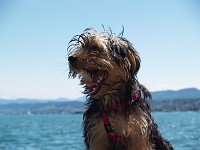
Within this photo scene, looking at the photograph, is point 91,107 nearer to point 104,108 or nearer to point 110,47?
point 104,108

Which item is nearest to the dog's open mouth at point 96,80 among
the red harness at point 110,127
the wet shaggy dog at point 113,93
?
the wet shaggy dog at point 113,93

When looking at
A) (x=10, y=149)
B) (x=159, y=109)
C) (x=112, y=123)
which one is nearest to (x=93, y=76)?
(x=112, y=123)

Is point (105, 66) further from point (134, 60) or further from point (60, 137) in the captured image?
point (60, 137)

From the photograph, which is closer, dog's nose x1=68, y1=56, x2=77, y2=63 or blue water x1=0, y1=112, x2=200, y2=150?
dog's nose x1=68, y1=56, x2=77, y2=63

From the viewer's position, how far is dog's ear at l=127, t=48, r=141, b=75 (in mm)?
6262

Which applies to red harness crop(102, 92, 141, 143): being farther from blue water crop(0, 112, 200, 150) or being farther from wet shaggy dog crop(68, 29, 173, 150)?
blue water crop(0, 112, 200, 150)

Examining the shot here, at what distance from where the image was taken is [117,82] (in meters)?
6.29

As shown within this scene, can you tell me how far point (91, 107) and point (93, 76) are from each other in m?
0.53

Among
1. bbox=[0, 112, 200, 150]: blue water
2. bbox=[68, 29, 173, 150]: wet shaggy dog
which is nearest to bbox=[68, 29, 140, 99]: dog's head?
bbox=[68, 29, 173, 150]: wet shaggy dog

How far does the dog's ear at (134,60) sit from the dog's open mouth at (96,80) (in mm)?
368

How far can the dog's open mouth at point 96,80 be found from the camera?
6.27 meters

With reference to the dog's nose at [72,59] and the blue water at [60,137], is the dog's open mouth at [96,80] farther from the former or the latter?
the blue water at [60,137]

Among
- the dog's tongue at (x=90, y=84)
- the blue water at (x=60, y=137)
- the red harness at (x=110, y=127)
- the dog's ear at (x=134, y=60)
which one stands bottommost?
the blue water at (x=60, y=137)

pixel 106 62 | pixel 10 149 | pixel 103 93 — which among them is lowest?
pixel 10 149
